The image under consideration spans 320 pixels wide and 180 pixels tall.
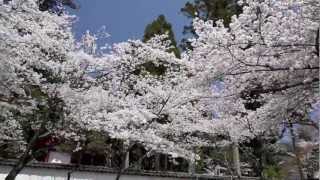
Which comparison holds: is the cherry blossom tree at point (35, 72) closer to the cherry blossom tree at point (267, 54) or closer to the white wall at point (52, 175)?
the white wall at point (52, 175)

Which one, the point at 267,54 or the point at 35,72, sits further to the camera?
the point at 35,72

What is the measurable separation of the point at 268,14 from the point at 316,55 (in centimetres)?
107

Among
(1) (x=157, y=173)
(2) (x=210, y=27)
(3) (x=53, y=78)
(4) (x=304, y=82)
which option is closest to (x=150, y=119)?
(3) (x=53, y=78)

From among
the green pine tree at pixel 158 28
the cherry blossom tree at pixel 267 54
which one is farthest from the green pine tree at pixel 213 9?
the cherry blossom tree at pixel 267 54

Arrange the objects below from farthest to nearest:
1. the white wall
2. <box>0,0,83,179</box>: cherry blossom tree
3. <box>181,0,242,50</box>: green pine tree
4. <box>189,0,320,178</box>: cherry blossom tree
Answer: <box>181,0,242,50</box>: green pine tree < the white wall < <box>0,0,83,179</box>: cherry blossom tree < <box>189,0,320,178</box>: cherry blossom tree

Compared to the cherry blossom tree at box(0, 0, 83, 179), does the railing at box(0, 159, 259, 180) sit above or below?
below

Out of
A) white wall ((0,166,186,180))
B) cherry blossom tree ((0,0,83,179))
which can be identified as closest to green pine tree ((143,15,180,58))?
white wall ((0,166,186,180))

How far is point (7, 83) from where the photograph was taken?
9664 millimetres

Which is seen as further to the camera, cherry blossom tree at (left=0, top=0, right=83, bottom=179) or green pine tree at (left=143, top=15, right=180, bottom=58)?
green pine tree at (left=143, top=15, right=180, bottom=58)

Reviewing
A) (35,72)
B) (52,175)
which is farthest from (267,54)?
(52,175)

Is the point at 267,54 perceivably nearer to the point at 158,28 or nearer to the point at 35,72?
the point at 35,72

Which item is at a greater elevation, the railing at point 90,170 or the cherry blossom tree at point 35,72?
the cherry blossom tree at point 35,72

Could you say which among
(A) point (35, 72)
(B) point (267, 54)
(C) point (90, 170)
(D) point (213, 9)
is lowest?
(C) point (90, 170)

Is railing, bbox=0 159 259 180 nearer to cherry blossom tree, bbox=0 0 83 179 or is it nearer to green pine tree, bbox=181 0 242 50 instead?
cherry blossom tree, bbox=0 0 83 179
